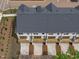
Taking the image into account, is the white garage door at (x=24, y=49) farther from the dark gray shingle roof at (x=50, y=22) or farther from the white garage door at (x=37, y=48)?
the dark gray shingle roof at (x=50, y=22)

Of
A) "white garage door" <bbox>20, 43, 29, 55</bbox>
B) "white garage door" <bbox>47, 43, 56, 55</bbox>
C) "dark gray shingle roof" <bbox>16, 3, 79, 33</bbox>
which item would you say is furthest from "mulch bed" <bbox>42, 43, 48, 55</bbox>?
"dark gray shingle roof" <bbox>16, 3, 79, 33</bbox>

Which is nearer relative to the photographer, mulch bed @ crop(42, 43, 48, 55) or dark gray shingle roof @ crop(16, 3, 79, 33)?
dark gray shingle roof @ crop(16, 3, 79, 33)

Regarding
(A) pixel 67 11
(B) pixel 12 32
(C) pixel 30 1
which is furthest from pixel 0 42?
(A) pixel 67 11

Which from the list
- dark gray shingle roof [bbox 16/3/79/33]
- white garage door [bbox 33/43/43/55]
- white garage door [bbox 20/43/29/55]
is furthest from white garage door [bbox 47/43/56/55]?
white garage door [bbox 20/43/29/55]

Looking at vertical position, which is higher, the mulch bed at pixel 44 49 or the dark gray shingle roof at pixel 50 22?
the dark gray shingle roof at pixel 50 22

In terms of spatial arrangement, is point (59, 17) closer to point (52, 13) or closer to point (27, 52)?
point (52, 13)

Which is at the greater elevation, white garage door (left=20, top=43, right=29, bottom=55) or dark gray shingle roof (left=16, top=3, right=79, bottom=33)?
dark gray shingle roof (left=16, top=3, right=79, bottom=33)

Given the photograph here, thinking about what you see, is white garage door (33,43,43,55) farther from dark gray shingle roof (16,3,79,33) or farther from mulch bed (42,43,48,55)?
dark gray shingle roof (16,3,79,33)

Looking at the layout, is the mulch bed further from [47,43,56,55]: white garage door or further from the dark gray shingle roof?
the dark gray shingle roof

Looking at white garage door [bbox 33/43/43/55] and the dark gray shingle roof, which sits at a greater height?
the dark gray shingle roof

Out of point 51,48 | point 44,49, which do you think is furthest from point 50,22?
point 44,49

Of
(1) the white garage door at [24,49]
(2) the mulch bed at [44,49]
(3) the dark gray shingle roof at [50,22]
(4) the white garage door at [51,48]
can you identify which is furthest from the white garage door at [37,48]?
(3) the dark gray shingle roof at [50,22]
